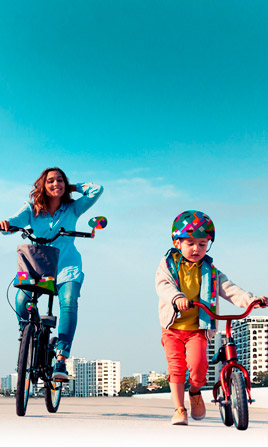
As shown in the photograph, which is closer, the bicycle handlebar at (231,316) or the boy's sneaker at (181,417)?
the bicycle handlebar at (231,316)

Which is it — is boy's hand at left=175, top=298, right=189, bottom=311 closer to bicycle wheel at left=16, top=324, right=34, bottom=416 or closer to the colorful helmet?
the colorful helmet

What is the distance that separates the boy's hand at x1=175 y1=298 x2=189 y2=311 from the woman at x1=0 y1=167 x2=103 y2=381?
1.76 metres

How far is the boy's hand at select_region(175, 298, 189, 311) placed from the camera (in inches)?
185

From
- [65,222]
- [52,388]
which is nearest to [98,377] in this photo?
[65,222]

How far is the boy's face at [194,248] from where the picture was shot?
5.15 m

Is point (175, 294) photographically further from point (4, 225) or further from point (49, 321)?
point (4, 225)

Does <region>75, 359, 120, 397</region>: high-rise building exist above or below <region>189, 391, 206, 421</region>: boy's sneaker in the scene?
above

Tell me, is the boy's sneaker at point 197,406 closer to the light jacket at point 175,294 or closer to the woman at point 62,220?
the light jacket at point 175,294

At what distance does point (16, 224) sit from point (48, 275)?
103cm

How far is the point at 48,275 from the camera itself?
571 cm

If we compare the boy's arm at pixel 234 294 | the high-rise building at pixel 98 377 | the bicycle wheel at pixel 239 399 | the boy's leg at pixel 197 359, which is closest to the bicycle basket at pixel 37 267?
the boy's leg at pixel 197 359

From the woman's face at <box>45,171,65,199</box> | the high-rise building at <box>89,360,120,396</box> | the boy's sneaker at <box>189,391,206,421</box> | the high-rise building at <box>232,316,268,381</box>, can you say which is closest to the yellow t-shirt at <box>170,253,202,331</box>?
the boy's sneaker at <box>189,391,206,421</box>

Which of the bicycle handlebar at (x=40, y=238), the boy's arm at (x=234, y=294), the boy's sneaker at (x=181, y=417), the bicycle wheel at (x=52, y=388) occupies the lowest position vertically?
the boy's sneaker at (x=181, y=417)

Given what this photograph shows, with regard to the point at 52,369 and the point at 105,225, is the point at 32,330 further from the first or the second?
the point at 105,225
